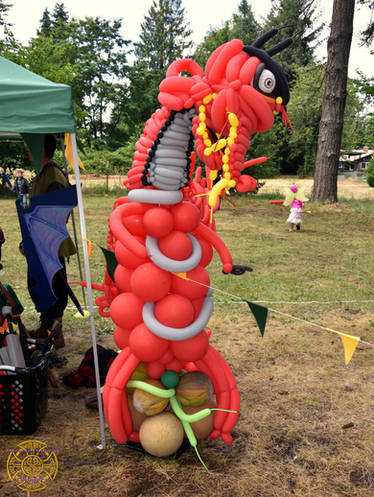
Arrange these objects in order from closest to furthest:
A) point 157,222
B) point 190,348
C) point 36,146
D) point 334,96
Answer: point 157,222, point 190,348, point 36,146, point 334,96

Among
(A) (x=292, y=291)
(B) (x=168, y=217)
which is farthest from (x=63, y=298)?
(A) (x=292, y=291)

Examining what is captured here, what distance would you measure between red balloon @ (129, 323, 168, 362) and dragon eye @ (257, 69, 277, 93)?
1.46 m

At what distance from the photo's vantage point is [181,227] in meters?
2.40

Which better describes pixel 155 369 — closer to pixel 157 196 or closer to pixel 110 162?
pixel 157 196

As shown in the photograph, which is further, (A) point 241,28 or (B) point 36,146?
(A) point 241,28

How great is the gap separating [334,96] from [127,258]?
46.1 feet

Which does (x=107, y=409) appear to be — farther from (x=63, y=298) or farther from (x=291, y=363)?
(x=291, y=363)

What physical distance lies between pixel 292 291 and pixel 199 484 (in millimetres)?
4214

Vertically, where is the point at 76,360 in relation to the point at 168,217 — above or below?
below

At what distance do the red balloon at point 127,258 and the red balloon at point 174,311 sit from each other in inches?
10.4

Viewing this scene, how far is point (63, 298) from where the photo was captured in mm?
3953

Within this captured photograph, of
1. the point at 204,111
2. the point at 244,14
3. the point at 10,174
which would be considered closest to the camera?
the point at 204,111

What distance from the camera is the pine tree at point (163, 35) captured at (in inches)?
1590

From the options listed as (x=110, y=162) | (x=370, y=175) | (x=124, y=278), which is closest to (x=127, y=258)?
(x=124, y=278)
